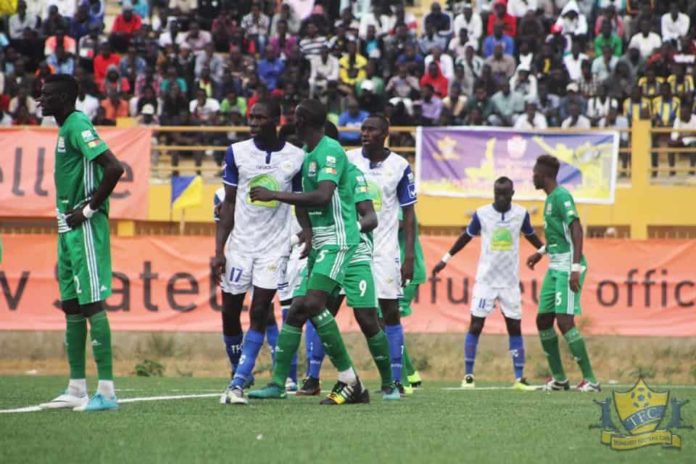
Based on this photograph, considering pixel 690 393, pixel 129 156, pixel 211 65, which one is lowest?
pixel 690 393

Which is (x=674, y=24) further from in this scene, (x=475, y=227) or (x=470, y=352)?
(x=470, y=352)

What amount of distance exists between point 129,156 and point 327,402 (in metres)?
11.9

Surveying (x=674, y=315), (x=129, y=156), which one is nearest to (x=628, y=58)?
(x=674, y=315)

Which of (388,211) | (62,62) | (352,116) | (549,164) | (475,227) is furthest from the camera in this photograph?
(62,62)

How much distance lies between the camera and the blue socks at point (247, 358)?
36.7ft

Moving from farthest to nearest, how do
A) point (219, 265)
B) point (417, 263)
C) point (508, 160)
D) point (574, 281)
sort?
point (508, 160) → point (417, 263) → point (574, 281) → point (219, 265)

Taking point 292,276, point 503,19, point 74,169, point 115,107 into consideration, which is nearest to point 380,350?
point 292,276

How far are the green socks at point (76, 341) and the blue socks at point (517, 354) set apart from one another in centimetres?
724

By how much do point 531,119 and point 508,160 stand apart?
237 centimetres

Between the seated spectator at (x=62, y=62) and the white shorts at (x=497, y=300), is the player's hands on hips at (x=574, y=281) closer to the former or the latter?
the white shorts at (x=497, y=300)

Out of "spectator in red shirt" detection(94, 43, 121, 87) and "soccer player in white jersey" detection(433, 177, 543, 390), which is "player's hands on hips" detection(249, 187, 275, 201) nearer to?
"soccer player in white jersey" detection(433, 177, 543, 390)

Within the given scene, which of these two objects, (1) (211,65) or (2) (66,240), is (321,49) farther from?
(2) (66,240)

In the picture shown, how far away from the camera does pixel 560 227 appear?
1556 cm

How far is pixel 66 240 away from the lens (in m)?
10.4
